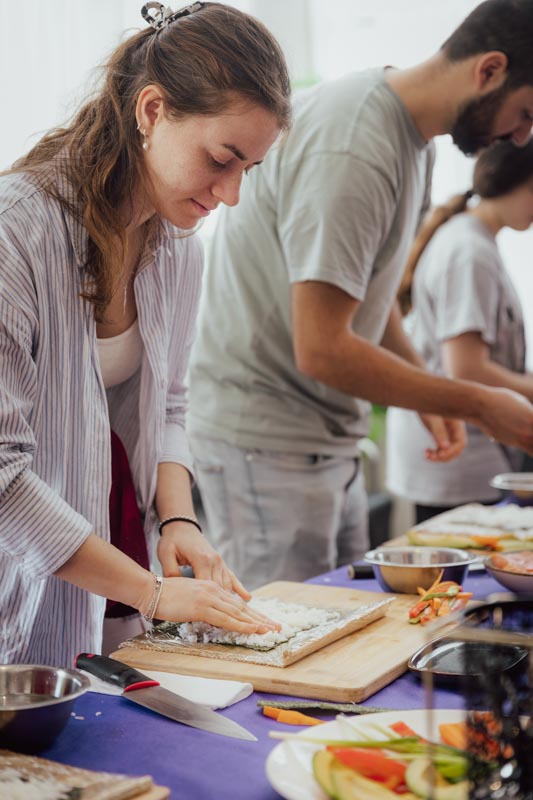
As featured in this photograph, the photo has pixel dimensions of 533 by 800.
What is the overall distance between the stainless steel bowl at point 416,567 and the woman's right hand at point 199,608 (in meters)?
0.34

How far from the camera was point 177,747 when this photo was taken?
1012 millimetres

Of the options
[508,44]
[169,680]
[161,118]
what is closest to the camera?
[169,680]

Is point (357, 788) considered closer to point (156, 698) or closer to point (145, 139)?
point (156, 698)

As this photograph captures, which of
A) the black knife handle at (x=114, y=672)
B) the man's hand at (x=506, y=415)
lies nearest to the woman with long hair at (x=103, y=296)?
the black knife handle at (x=114, y=672)

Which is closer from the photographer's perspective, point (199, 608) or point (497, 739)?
point (497, 739)

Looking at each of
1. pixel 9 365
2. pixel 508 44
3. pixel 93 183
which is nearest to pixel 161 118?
pixel 93 183

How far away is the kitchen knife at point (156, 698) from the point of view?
41.3 inches

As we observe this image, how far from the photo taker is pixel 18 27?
283 centimetres

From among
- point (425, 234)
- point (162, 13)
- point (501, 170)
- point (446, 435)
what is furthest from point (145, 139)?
point (425, 234)

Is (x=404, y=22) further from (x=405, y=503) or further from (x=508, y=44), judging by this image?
(x=508, y=44)

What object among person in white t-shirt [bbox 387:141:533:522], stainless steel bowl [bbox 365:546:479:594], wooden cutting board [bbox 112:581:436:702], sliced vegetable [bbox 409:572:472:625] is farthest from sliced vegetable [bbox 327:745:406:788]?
person in white t-shirt [bbox 387:141:533:522]

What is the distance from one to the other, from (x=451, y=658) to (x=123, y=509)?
603mm

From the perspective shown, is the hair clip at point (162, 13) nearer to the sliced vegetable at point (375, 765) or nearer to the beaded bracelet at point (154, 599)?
the beaded bracelet at point (154, 599)

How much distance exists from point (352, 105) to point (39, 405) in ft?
3.43
